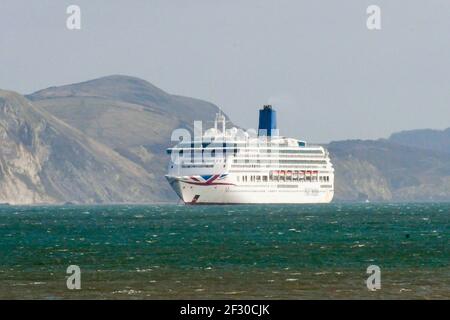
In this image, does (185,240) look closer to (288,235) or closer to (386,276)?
(288,235)

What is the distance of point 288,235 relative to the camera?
11431 cm

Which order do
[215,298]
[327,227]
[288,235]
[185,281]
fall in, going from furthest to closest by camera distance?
[327,227]
[288,235]
[185,281]
[215,298]

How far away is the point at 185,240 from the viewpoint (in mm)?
107125

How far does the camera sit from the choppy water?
202 ft

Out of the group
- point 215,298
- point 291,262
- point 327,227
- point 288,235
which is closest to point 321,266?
point 291,262

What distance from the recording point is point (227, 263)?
7856 cm

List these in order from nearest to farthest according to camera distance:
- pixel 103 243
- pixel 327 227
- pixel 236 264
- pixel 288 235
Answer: pixel 236 264 < pixel 103 243 < pixel 288 235 < pixel 327 227

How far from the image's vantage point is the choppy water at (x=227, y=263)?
202 ft
